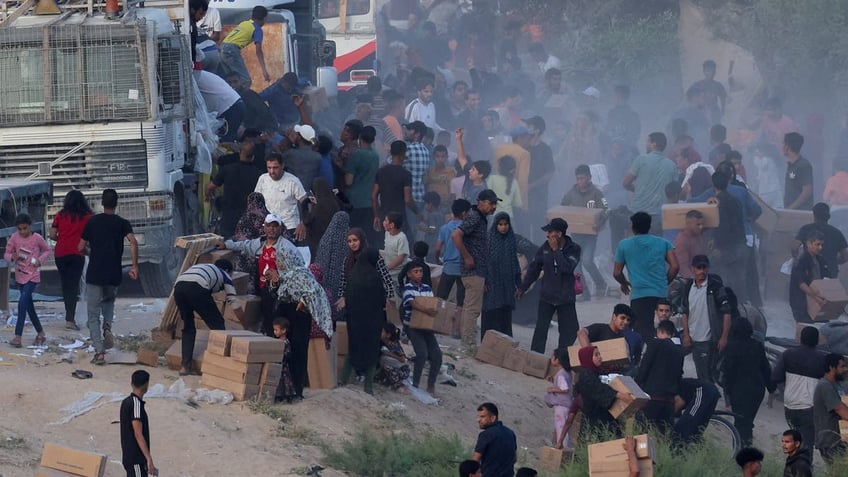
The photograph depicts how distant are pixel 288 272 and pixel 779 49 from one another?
66.7ft

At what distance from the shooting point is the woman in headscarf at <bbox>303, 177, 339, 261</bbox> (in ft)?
52.4

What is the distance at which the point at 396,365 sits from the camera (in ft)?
49.0

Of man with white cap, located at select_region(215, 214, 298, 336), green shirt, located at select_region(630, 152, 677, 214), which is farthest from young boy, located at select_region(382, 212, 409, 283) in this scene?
green shirt, located at select_region(630, 152, 677, 214)

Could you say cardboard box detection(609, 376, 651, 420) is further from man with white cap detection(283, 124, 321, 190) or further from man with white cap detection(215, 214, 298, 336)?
man with white cap detection(283, 124, 321, 190)

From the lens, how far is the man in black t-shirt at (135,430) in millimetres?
10828

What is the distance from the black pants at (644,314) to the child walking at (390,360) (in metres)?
2.47

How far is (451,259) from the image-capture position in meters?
16.6

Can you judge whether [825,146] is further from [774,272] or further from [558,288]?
[558,288]

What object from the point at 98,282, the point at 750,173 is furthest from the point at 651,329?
the point at 750,173

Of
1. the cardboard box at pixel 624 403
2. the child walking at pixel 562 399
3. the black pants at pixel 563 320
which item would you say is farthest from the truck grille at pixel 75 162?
the cardboard box at pixel 624 403

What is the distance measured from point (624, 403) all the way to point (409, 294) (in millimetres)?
2518

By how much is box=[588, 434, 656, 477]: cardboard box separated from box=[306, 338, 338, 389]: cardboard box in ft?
9.40

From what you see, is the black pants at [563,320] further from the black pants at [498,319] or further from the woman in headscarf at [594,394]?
the woman in headscarf at [594,394]

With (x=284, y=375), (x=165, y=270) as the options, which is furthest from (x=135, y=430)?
(x=165, y=270)
